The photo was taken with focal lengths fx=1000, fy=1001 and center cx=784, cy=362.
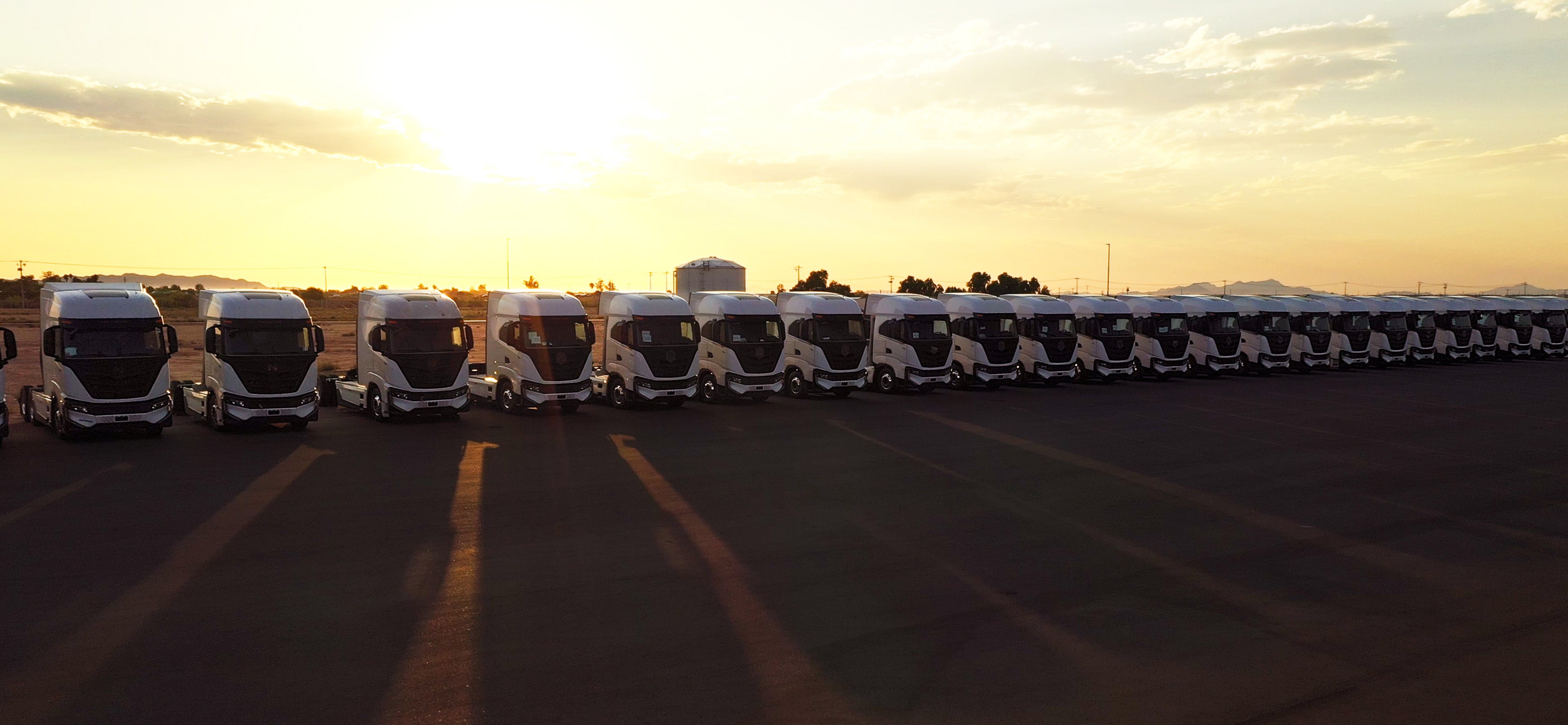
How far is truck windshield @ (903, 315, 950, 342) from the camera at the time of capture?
96.4ft

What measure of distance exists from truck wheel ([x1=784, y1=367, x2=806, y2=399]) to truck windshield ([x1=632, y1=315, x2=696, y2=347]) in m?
4.01

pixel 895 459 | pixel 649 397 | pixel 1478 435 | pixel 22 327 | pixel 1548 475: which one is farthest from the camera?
pixel 22 327

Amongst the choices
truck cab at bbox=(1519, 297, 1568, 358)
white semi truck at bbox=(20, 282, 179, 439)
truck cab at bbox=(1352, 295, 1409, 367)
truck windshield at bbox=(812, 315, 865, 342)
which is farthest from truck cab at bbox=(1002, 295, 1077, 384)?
truck cab at bbox=(1519, 297, 1568, 358)

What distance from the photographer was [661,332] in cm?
2514

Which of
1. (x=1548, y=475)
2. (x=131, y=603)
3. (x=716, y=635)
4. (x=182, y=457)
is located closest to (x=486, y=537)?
(x=131, y=603)

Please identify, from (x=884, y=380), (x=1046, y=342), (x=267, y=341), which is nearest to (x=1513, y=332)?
(x=1046, y=342)

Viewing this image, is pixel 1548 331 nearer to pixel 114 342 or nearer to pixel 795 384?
pixel 795 384

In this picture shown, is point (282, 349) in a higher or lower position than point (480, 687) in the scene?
higher

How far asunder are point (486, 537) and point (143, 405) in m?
11.9

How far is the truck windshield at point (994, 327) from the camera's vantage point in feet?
102

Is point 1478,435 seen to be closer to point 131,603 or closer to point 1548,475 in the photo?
point 1548,475

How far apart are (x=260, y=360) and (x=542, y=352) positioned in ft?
19.9

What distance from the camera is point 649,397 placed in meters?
24.8

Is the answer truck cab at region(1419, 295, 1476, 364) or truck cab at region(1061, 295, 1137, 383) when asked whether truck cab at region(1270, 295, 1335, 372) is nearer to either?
truck cab at region(1419, 295, 1476, 364)
